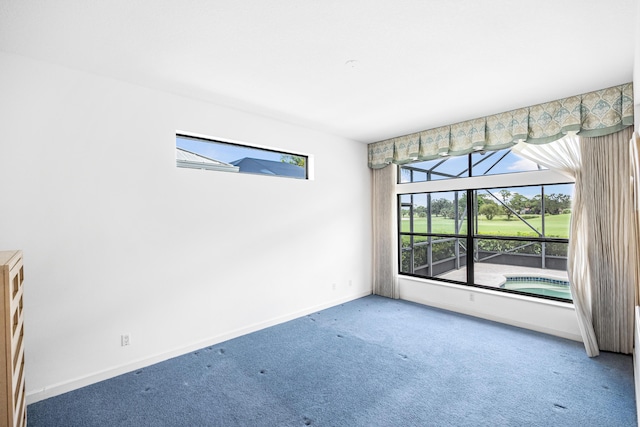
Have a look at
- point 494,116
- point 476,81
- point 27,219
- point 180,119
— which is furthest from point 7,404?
point 494,116

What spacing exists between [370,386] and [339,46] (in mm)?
2578

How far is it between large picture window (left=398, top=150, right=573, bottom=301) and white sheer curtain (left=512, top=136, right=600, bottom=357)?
17cm

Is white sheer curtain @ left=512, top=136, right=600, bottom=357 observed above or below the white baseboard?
above

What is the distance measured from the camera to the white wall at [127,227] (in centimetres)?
227

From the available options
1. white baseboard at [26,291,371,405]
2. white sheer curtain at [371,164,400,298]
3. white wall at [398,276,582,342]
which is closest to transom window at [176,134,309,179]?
white sheer curtain at [371,164,400,298]

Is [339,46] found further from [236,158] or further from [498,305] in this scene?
[498,305]

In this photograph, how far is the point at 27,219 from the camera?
7.37 feet

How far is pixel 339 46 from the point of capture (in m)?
2.15

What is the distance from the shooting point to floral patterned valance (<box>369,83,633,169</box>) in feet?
9.39

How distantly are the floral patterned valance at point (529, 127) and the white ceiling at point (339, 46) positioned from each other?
0.53ft

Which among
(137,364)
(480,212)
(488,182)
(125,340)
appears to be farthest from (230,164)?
(480,212)

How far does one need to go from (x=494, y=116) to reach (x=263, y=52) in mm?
2877

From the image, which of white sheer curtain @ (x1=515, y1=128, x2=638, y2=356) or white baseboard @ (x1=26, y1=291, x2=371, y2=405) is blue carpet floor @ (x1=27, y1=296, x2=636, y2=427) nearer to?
white baseboard @ (x1=26, y1=291, x2=371, y2=405)

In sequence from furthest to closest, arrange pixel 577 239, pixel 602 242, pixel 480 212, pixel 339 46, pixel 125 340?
pixel 480 212 → pixel 577 239 → pixel 602 242 → pixel 125 340 → pixel 339 46
